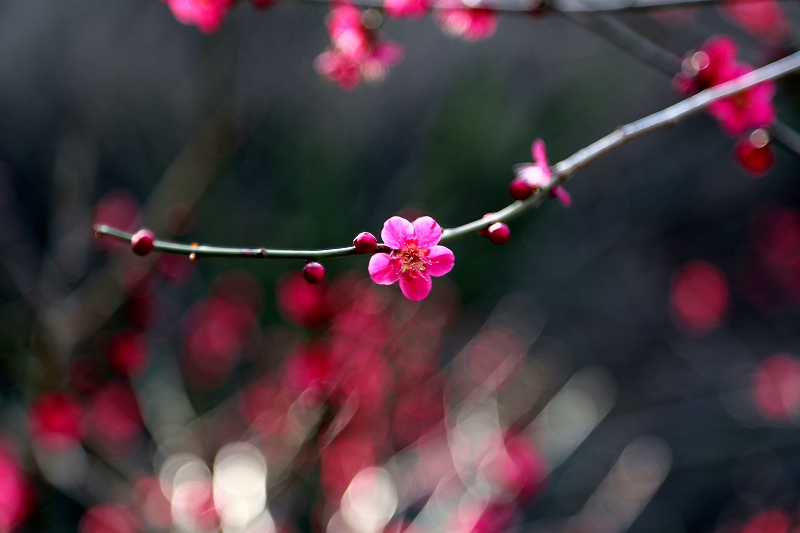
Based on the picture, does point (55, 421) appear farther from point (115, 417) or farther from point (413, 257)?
Answer: point (413, 257)

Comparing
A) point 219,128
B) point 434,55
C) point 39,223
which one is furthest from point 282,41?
point 219,128

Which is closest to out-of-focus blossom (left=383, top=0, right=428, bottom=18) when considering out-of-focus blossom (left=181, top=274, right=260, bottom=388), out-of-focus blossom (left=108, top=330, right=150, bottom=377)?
out-of-focus blossom (left=108, top=330, right=150, bottom=377)

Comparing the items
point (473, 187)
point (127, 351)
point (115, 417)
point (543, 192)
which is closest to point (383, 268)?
point (543, 192)

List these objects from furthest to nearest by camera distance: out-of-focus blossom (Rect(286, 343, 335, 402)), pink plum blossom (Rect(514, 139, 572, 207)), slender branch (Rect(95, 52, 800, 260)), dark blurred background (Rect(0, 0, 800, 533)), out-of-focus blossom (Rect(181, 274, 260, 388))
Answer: dark blurred background (Rect(0, 0, 800, 533)) → out-of-focus blossom (Rect(181, 274, 260, 388)) → out-of-focus blossom (Rect(286, 343, 335, 402)) → pink plum blossom (Rect(514, 139, 572, 207)) → slender branch (Rect(95, 52, 800, 260))

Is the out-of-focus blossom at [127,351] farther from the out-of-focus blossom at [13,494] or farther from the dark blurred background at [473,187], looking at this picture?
the dark blurred background at [473,187]

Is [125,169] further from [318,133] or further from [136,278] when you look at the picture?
[136,278]

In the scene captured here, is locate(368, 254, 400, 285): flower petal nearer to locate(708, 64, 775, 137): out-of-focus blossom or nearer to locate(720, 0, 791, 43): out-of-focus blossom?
locate(708, 64, 775, 137): out-of-focus blossom
